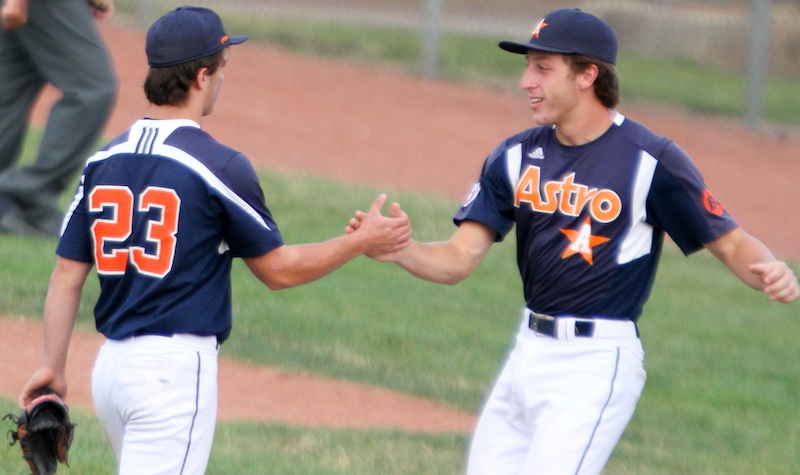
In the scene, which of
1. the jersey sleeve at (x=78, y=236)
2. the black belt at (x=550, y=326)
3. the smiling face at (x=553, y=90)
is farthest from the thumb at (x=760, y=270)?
the jersey sleeve at (x=78, y=236)

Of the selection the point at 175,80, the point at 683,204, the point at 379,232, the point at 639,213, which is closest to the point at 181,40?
the point at 175,80

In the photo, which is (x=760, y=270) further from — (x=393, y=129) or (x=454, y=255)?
(x=393, y=129)

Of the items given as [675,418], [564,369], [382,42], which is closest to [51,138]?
[675,418]

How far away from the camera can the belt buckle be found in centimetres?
386

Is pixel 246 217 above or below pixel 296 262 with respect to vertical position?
above

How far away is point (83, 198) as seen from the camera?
355 cm

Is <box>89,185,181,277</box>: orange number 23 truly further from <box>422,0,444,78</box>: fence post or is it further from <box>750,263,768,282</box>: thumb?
<box>422,0,444,78</box>: fence post

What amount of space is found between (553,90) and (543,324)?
753 mm

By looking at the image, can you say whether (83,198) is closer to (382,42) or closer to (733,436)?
(733,436)

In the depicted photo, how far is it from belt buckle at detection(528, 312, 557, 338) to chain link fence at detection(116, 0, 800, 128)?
12786 mm

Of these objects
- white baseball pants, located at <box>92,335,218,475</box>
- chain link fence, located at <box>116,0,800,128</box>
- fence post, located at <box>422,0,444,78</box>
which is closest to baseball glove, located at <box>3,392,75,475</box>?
white baseball pants, located at <box>92,335,218,475</box>

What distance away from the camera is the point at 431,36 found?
1530 centimetres

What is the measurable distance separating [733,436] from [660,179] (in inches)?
102

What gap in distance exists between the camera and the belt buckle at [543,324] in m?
3.86
